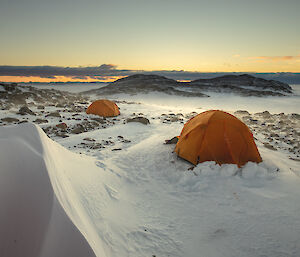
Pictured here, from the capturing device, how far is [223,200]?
4.07 meters

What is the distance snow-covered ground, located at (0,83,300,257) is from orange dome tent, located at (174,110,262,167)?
25 cm

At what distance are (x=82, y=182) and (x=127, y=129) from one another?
666 centimetres

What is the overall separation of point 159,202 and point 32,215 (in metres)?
2.78

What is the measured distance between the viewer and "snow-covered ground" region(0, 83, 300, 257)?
2.10 meters

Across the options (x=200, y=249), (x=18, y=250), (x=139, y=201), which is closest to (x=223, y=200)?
(x=200, y=249)

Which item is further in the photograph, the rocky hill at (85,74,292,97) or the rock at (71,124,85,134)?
the rocky hill at (85,74,292,97)

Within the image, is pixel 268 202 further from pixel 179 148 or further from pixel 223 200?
pixel 179 148

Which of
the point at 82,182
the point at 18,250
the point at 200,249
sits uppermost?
the point at 18,250

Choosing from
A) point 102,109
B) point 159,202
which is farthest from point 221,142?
point 102,109

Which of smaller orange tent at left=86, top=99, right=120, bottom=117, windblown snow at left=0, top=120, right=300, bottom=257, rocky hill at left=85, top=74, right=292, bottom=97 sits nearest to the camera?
windblown snow at left=0, top=120, right=300, bottom=257

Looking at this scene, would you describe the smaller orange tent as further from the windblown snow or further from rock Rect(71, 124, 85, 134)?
the windblown snow

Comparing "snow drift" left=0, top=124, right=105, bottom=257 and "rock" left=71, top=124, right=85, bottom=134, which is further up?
"snow drift" left=0, top=124, right=105, bottom=257

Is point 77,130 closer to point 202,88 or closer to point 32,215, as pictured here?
point 32,215

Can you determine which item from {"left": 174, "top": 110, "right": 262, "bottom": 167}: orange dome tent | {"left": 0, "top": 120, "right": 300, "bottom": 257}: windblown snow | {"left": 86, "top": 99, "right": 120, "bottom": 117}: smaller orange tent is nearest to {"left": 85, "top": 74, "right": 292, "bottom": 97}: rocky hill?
{"left": 86, "top": 99, "right": 120, "bottom": 117}: smaller orange tent
